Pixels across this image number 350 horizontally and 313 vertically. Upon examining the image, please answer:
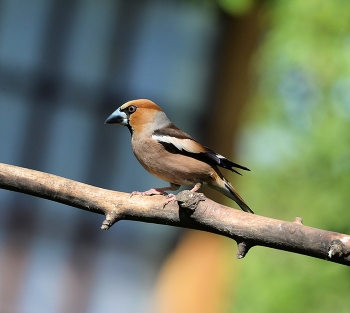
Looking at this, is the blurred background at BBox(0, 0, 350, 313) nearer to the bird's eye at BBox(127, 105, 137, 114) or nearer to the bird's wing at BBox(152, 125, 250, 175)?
the bird's eye at BBox(127, 105, 137, 114)

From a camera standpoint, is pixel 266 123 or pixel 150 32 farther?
pixel 266 123

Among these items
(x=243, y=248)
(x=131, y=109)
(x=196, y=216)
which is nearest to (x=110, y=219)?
(x=196, y=216)

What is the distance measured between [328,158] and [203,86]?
87.3 inches

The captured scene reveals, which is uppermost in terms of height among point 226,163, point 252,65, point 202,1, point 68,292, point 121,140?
point 202,1

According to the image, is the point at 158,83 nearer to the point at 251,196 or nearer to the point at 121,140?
the point at 121,140

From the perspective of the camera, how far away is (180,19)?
968 cm

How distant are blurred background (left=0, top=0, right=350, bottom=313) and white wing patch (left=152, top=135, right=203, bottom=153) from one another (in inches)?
139

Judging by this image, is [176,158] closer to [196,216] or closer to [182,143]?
[182,143]

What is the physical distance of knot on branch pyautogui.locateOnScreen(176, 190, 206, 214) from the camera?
385 centimetres

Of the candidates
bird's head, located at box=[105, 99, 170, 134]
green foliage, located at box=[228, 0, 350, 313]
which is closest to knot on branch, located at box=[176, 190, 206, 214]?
bird's head, located at box=[105, 99, 170, 134]

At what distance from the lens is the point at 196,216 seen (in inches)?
156

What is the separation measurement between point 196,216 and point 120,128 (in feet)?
18.8

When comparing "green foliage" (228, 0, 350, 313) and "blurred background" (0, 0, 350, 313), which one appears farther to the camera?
"blurred background" (0, 0, 350, 313)

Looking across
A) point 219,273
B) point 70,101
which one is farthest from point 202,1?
point 219,273
